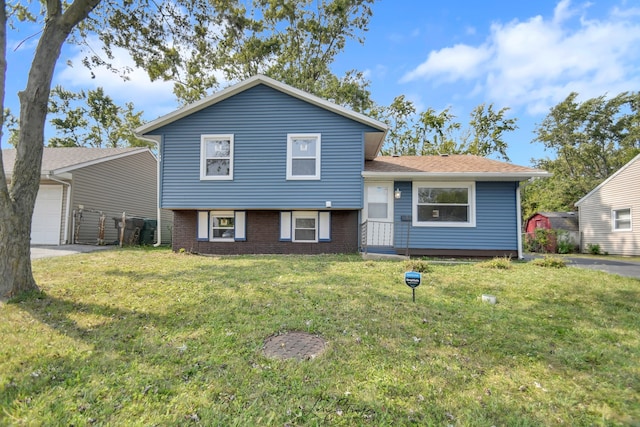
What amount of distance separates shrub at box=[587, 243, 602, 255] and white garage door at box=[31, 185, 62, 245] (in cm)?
2511

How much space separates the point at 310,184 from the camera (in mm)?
10531

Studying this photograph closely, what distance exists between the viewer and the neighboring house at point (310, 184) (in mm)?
10477

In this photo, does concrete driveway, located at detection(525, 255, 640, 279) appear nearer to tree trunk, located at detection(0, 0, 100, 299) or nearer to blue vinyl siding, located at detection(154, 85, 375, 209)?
blue vinyl siding, located at detection(154, 85, 375, 209)

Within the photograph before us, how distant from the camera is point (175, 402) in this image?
2473mm

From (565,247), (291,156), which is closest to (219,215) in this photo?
(291,156)

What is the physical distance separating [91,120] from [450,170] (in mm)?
32180

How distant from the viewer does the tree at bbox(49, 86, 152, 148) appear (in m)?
28.2

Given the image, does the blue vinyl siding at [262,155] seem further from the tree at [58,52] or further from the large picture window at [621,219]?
the large picture window at [621,219]

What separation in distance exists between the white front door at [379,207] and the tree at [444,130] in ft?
50.3

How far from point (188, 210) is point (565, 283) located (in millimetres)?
10943

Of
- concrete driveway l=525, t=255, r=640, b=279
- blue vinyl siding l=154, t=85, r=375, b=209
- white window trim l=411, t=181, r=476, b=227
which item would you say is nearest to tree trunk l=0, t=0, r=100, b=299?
blue vinyl siding l=154, t=85, r=375, b=209

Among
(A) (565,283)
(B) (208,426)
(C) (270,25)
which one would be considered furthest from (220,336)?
(C) (270,25)

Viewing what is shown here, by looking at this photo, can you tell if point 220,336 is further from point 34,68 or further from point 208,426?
point 34,68

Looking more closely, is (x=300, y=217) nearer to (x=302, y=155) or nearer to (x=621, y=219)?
(x=302, y=155)
